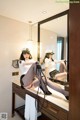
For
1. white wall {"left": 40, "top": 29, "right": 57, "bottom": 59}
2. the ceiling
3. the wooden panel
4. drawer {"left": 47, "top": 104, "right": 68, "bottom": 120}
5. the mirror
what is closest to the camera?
the wooden panel

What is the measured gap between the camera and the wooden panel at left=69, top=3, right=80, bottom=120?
38.8 inches

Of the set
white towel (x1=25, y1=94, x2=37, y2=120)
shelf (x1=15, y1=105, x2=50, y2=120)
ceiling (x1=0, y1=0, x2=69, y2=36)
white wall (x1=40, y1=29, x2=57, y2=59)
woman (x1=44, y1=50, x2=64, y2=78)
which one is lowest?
shelf (x1=15, y1=105, x2=50, y2=120)

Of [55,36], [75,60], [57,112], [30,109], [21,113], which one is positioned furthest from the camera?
[21,113]

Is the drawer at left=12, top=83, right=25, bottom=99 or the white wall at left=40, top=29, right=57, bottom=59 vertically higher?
the white wall at left=40, top=29, right=57, bottom=59

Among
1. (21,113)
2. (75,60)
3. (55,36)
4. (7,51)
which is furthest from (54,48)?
(21,113)

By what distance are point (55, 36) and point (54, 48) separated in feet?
0.76

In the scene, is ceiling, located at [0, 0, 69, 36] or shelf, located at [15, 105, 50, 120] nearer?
ceiling, located at [0, 0, 69, 36]

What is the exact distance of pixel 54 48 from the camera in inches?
85.0

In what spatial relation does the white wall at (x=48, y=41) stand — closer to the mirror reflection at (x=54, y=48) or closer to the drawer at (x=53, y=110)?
the mirror reflection at (x=54, y=48)

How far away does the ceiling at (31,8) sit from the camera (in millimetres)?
1635

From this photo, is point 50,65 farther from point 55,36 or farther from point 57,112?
point 57,112

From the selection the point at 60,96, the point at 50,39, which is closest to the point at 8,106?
the point at 60,96

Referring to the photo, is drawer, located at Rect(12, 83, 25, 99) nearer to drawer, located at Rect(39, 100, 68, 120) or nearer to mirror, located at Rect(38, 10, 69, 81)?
drawer, located at Rect(39, 100, 68, 120)

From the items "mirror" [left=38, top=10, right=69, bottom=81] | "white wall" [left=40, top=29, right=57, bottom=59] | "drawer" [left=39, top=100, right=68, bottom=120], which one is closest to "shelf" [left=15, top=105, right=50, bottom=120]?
"drawer" [left=39, top=100, right=68, bottom=120]
